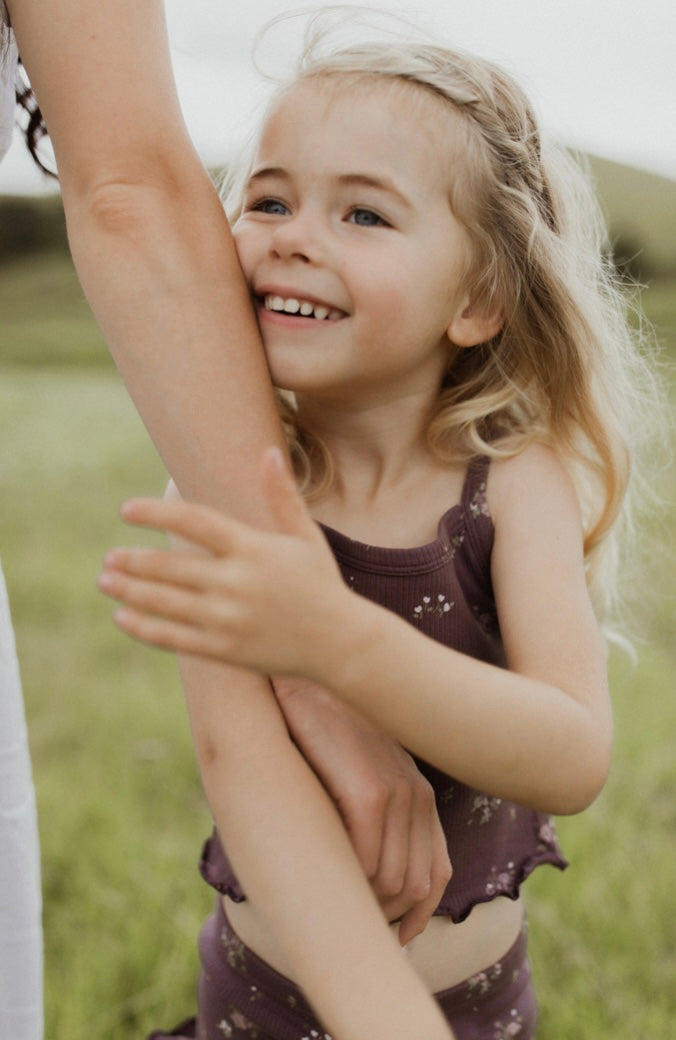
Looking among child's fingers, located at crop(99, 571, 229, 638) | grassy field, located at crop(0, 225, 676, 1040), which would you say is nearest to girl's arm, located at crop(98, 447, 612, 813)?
child's fingers, located at crop(99, 571, 229, 638)

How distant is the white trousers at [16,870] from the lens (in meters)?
1.57

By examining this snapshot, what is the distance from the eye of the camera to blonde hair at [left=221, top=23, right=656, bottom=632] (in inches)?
61.7

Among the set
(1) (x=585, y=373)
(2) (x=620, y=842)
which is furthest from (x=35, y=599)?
(1) (x=585, y=373)

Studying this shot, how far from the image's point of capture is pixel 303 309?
149cm

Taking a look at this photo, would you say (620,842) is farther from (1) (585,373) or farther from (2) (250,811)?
(2) (250,811)

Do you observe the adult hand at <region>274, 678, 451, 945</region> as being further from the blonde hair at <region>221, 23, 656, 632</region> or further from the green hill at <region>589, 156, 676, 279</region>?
the green hill at <region>589, 156, 676, 279</region>

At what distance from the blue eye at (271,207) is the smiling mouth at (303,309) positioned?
0.12 meters

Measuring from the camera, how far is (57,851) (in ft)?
9.66

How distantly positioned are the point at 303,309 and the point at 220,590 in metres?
0.55

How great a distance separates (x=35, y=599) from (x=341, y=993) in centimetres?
376

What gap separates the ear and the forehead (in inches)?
6.3

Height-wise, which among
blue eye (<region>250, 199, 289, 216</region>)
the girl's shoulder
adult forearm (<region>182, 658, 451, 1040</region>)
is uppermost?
blue eye (<region>250, 199, 289, 216</region>)

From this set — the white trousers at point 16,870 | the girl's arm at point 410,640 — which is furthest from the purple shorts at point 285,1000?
the girl's arm at point 410,640

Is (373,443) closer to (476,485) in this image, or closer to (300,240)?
(476,485)
